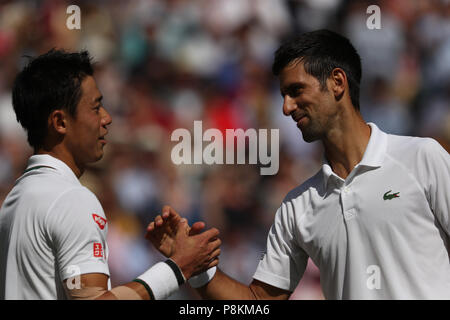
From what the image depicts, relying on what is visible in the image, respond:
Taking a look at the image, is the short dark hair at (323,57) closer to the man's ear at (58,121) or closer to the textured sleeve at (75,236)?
the man's ear at (58,121)

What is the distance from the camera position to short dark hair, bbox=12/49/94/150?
2.04 meters

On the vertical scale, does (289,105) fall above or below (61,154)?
above

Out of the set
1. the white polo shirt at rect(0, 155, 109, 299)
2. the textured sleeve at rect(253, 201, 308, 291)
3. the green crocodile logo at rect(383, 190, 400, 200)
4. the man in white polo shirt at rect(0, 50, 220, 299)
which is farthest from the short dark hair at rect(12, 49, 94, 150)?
the green crocodile logo at rect(383, 190, 400, 200)

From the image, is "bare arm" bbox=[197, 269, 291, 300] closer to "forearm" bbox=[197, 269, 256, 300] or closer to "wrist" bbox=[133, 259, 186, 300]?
"forearm" bbox=[197, 269, 256, 300]

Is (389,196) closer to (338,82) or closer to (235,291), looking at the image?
(338,82)

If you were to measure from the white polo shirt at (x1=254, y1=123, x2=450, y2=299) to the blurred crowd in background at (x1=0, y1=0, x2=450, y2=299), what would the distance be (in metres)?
2.13

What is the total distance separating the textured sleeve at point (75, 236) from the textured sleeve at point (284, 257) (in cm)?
77

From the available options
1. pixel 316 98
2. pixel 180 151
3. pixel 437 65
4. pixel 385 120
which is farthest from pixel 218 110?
pixel 316 98

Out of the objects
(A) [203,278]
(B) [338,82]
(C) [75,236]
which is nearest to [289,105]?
(B) [338,82]

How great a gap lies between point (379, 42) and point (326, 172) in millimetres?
2809

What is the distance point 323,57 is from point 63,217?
1.22 meters

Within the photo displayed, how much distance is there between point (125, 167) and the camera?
4.61 metres

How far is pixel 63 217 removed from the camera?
1832mm

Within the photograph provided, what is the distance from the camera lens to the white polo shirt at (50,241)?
1.82 metres
